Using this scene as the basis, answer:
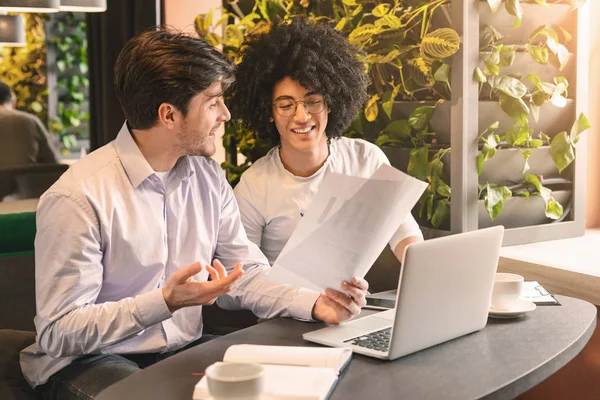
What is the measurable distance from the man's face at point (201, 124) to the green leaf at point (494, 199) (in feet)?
2.93

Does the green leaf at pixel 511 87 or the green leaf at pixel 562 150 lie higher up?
the green leaf at pixel 511 87

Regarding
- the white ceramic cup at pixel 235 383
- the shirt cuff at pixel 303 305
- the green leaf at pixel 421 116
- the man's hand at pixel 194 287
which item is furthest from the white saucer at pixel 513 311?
the green leaf at pixel 421 116

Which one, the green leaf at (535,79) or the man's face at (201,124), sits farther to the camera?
the green leaf at (535,79)

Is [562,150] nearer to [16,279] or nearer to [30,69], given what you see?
[16,279]

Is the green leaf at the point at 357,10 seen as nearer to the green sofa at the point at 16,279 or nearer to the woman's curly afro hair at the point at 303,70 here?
the woman's curly afro hair at the point at 303,70

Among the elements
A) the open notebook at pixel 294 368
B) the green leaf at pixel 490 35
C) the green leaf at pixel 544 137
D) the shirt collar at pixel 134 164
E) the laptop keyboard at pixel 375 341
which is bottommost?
the laptop keyboard at pixel 375 341

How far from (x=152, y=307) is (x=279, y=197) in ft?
2.73

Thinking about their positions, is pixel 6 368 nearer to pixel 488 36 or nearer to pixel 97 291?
pixel 97 291

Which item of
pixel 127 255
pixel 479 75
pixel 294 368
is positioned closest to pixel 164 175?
pixel 127 255

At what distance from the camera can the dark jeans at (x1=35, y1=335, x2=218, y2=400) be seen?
166 centimetres

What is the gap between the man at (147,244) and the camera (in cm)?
168

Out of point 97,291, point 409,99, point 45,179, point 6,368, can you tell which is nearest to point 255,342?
point 97,291

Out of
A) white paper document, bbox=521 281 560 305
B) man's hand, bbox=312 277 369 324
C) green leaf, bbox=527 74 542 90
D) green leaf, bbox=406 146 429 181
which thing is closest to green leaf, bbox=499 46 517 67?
green leaf, bbox=527 74 542 90

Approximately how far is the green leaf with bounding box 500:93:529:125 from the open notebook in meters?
1.21
